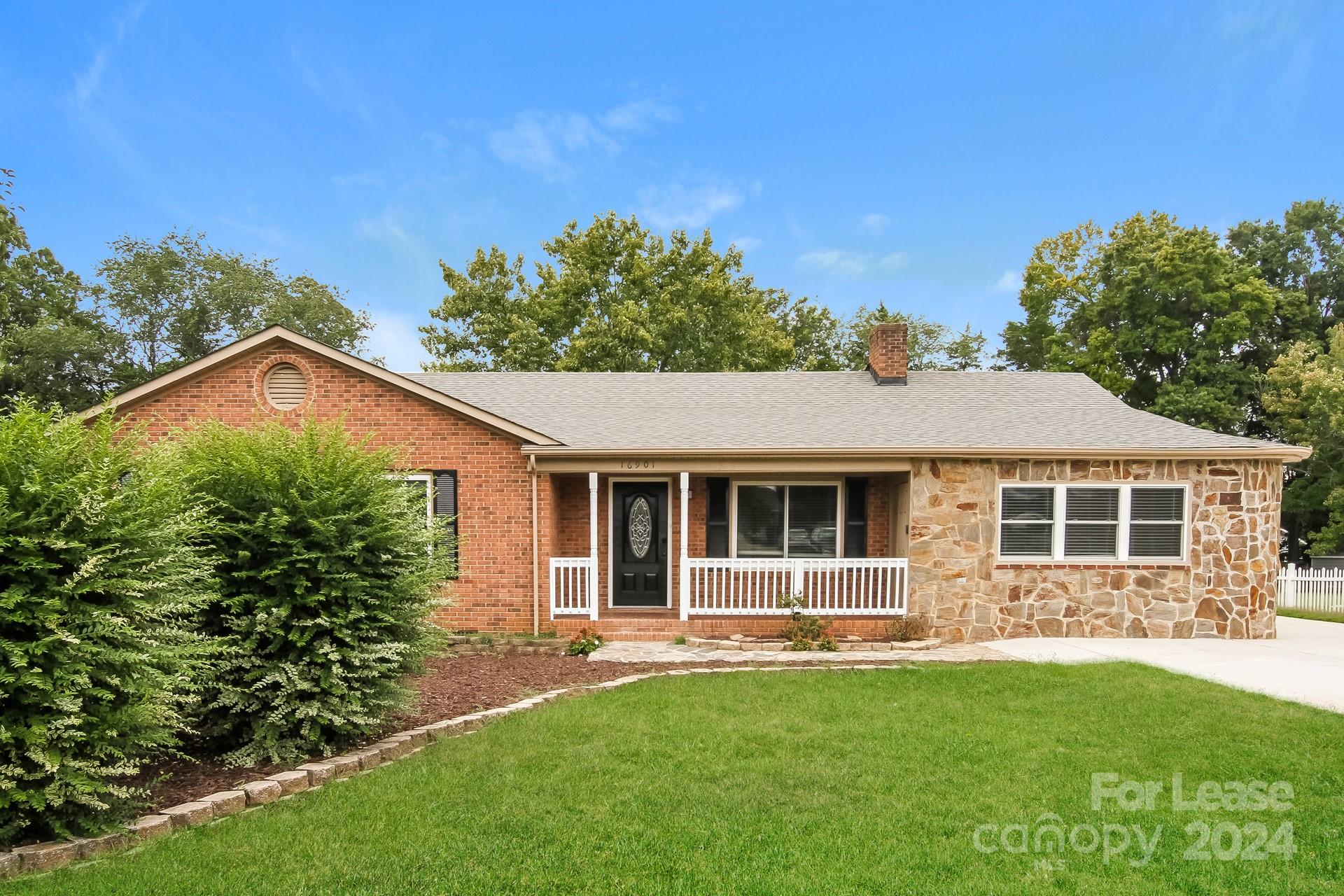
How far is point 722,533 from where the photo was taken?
38.8ft

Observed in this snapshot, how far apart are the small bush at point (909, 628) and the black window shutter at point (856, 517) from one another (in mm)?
1559

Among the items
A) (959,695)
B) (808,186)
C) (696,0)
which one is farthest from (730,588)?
(808,186)

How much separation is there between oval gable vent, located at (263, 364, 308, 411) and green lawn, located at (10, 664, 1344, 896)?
6314mm

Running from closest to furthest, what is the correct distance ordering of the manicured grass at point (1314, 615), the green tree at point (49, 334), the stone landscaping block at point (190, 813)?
the stone landscaping block at point (190, 813), the manicured grass at point (1314, 615), the green tree at point (49, 334)

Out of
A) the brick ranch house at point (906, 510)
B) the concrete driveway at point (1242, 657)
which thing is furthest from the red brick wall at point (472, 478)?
the concrete driveway at point (1242, 657)

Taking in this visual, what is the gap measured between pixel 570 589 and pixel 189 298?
2948 centimetres

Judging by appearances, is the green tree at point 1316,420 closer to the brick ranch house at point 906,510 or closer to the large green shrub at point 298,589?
the brick ranch house at point 906,510

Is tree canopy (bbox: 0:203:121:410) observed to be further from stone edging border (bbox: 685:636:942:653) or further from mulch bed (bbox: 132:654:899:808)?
stone edging border (bbox: 685:636:942:653)

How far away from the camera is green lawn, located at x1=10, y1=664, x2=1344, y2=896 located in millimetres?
3494

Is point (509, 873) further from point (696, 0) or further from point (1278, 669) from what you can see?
point (696, 0)

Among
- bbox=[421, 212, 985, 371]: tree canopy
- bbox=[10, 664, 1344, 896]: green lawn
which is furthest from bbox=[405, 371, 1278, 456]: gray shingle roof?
bbox=[421, 212, 985, 371]: tree canopy

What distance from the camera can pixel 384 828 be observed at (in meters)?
4.04

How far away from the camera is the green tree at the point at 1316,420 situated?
65.3 feet

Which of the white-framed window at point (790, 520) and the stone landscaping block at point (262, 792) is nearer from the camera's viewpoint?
the stone landscaping block at point (262, 792)
